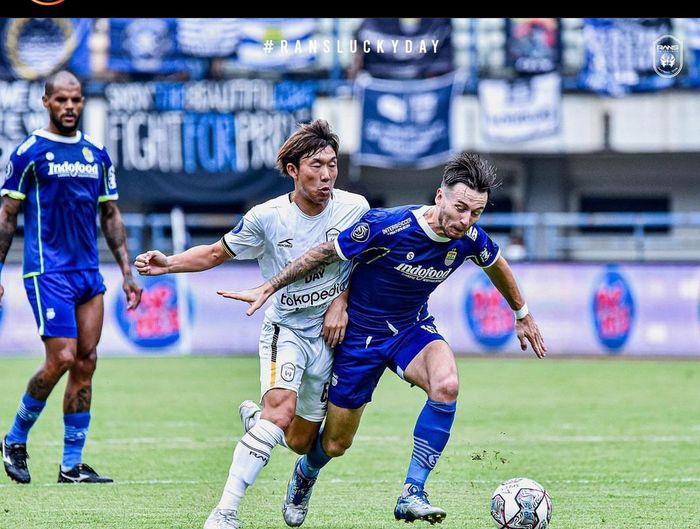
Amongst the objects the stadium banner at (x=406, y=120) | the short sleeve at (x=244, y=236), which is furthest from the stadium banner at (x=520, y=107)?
Answer: the short sleeve at (x=244, y=236)

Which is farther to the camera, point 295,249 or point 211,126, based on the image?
point 211,126

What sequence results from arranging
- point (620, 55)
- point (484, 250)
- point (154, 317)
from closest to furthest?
1. point (484, 250)
2. point (154, 317)
3. point (620, 55)

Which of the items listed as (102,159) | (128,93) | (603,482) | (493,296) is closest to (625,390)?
(493,296)

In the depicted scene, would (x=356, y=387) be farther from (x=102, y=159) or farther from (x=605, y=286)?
(x=605, y=286)

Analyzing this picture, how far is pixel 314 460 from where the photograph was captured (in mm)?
7508

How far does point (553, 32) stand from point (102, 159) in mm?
18186

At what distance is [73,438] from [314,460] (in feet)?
6.86

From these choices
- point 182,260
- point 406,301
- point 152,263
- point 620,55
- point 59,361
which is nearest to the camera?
point 152,263

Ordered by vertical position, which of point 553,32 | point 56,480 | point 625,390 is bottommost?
point 625,390

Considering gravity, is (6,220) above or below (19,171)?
below

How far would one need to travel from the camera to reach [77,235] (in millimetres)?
8922

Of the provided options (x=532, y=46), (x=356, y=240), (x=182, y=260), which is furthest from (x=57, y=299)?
(x=532, y=46)

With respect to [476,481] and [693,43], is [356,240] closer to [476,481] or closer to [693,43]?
[476,481]

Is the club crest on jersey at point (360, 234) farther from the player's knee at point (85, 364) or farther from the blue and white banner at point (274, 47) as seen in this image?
the blue and white banner at point (274, 47)
